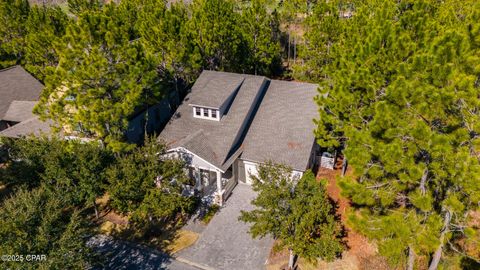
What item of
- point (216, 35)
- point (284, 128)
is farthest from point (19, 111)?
point (284, 128)

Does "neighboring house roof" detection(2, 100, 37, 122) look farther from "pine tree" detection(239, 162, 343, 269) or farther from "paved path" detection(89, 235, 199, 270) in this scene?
"pine tree" detection(239, 162, 343, 269)

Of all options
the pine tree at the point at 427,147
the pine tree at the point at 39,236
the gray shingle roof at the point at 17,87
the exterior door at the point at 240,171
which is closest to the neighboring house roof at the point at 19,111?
the gray shingle roof at the point at 17,87

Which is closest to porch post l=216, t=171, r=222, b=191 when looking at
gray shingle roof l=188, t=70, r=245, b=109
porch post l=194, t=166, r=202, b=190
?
porch post l=194, t=166, r=202, b=190

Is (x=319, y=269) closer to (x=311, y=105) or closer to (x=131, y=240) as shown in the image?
(x=131, y=240)

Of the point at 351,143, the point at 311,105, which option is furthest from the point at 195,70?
the point at 351,143

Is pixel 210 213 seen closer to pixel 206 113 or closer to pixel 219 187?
pixel 219 187

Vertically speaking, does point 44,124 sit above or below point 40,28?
below

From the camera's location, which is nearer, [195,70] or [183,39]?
[183,39]

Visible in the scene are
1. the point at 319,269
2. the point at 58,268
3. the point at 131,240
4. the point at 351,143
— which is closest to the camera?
the point at 58,268
